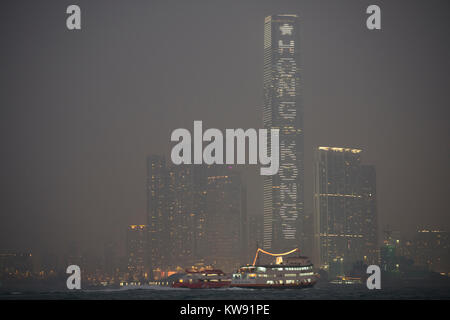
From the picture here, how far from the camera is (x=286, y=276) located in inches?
6737

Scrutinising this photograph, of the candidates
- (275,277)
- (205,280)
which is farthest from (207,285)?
(275,277)

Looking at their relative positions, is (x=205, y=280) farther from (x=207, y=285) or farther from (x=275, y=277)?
(x=275, y=277)
